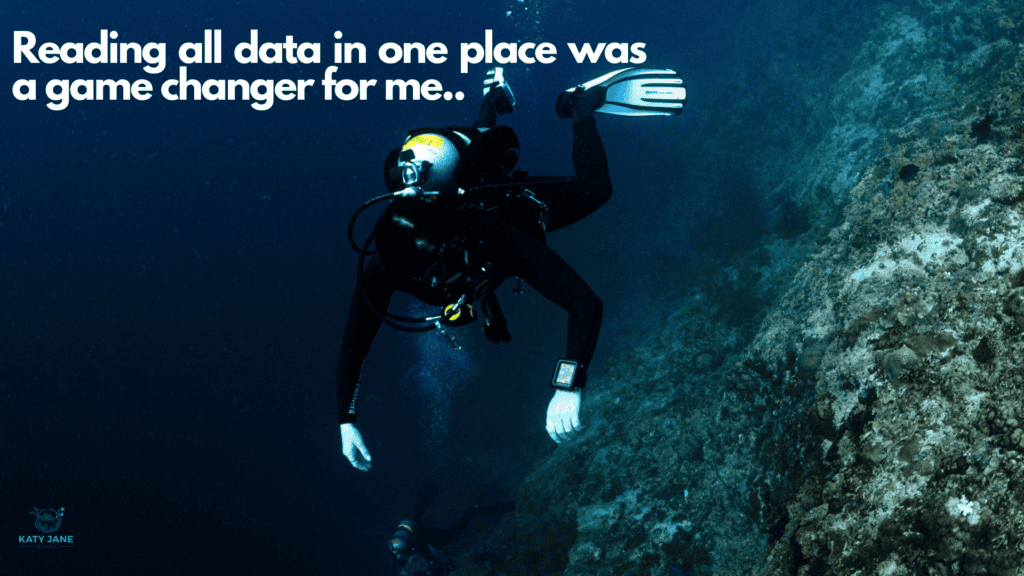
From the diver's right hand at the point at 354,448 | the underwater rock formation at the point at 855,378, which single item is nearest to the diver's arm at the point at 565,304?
the diver's right hand at the point at 354,448

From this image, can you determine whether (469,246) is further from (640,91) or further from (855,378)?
(855,378)

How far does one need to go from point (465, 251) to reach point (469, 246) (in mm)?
28

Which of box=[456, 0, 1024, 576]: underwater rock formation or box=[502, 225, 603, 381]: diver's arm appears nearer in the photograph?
box=[456, 0, 1024, 576]: underwater rock formation

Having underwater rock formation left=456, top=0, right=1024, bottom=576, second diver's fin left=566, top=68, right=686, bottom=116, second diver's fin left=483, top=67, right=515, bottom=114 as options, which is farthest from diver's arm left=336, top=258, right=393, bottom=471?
underwater rock formation left=456, top=0, right=1024, bottom=576

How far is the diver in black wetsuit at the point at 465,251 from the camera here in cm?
197

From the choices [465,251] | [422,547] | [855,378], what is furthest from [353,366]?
[422,547]

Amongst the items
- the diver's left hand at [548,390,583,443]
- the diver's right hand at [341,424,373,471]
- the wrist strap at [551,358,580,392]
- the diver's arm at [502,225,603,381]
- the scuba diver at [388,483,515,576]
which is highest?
the diver's arm at [502,225,603,381]

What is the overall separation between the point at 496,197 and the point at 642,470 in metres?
2.91

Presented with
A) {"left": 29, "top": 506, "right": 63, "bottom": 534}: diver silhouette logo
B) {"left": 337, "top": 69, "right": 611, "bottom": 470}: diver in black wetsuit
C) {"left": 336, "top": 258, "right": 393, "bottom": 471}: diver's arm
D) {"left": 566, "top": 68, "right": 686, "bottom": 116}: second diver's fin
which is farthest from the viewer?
{"left": 29, "top": 506, "right": 63, "bottom": 534}: diver silhouette logo

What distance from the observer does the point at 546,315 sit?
358 inches

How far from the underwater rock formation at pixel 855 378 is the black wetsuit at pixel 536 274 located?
128cm

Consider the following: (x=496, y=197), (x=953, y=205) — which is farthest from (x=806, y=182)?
(x=496, y=197)

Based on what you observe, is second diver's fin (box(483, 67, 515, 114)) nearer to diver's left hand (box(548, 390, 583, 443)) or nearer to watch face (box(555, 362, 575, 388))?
watch face (box(555, 362, 575, 388))

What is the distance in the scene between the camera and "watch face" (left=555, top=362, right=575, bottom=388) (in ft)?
6.75
